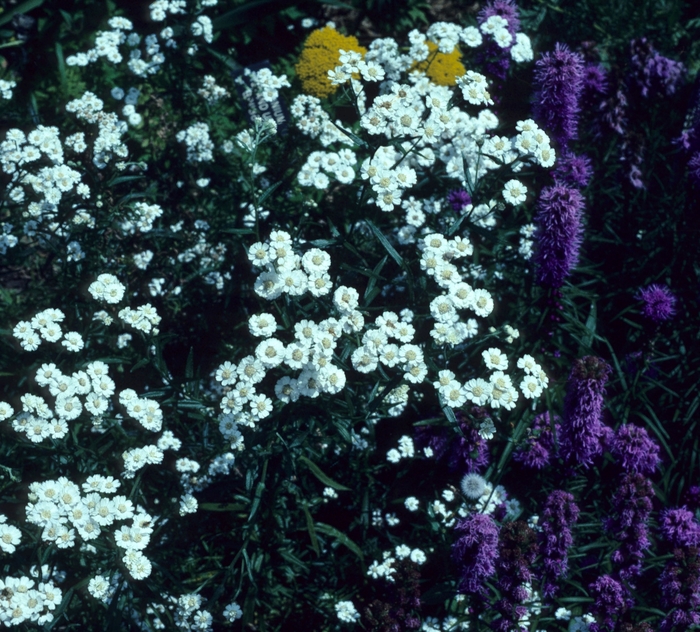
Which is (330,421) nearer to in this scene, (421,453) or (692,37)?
(421,453)

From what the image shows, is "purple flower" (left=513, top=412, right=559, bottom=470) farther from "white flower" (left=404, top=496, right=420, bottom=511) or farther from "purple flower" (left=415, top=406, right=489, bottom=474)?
"white flower" (left=404, top=496, right=420, bottom=511)

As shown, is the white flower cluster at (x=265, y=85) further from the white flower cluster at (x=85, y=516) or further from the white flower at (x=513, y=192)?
the white flower cluster at (x=85, y=516)

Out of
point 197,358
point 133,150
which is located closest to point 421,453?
point 197,358

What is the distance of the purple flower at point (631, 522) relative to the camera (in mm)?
3326

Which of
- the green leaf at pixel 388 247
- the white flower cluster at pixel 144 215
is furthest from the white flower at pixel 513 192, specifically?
the white flower cluster at pixel 144 215

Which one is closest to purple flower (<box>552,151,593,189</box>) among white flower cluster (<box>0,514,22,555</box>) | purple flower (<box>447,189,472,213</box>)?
purple flower (<box>447,189,472,213</box>)

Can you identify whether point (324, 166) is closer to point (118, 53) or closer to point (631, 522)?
point (118, 53)

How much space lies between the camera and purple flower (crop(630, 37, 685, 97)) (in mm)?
4289

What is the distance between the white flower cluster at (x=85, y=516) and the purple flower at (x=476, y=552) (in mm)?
1451

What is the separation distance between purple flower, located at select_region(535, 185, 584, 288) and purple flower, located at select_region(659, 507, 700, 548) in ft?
4.23

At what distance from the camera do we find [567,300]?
3.97 metres

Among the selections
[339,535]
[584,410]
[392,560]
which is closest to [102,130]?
[339,535]

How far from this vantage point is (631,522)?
3.34 metres

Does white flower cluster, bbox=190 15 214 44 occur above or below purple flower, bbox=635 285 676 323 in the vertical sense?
above
